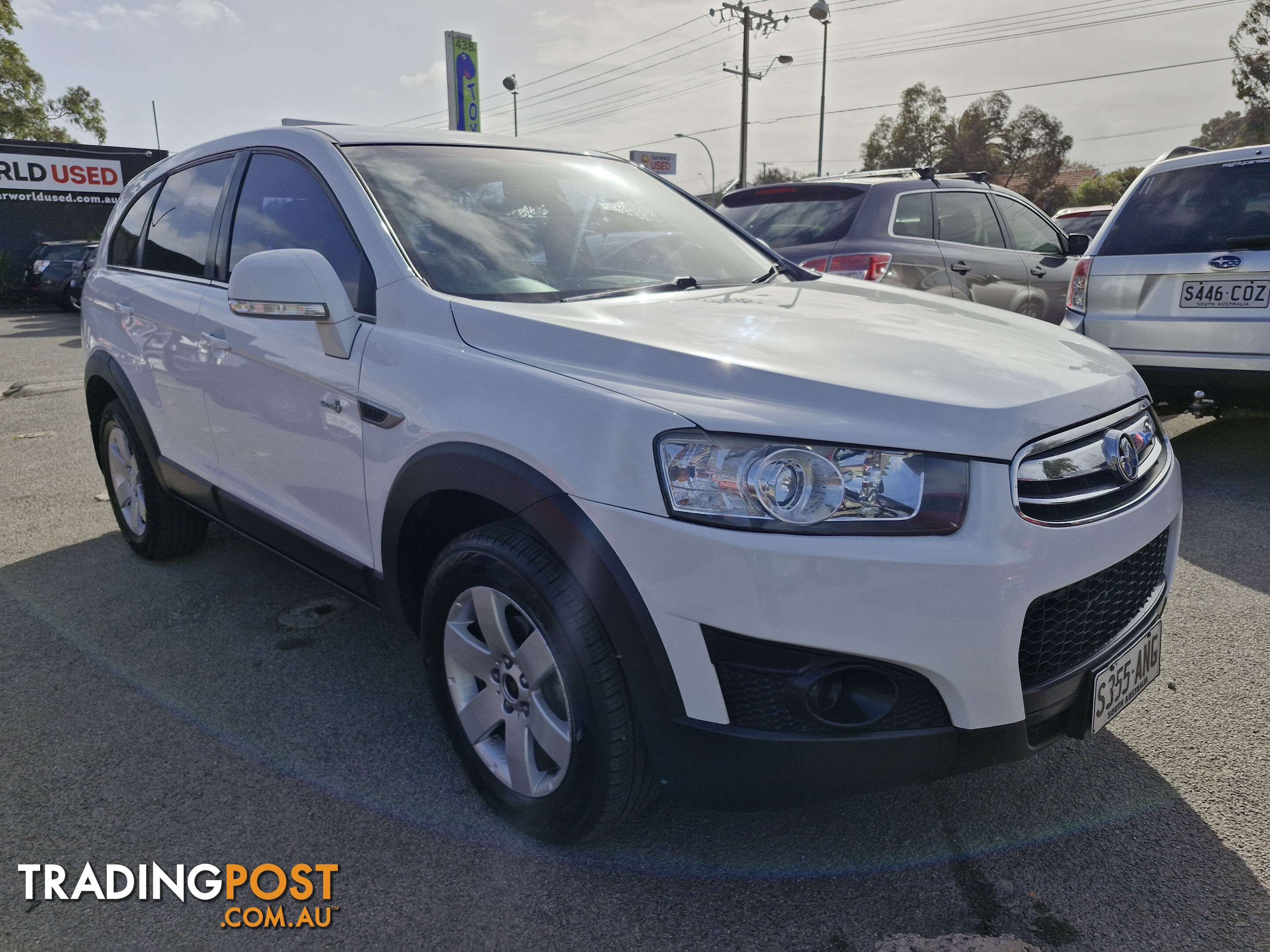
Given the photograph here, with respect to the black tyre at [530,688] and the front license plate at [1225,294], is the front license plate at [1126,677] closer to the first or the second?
the black tyre at [530,688]

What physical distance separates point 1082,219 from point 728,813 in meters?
15.9

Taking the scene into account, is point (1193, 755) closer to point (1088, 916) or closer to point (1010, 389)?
point (1088, 916)

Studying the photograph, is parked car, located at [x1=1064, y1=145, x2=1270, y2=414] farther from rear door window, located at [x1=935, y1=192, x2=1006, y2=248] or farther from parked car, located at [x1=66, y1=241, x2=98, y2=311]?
parked car, located at [x1=66, y1=241, x2=98, y2=311]

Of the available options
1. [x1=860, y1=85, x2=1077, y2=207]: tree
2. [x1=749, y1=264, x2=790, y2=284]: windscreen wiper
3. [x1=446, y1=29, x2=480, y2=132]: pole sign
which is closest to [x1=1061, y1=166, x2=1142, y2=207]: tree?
[x1=860, y1=85, x2=1077, y2=207]: tree

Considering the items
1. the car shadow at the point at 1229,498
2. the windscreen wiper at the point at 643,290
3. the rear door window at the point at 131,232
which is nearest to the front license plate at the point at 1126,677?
the windscreen wiper at the point at 643,290

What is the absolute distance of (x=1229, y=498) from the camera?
15.8 ft

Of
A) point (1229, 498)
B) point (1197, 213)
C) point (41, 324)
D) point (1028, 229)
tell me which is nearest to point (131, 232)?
point (1197, 213)

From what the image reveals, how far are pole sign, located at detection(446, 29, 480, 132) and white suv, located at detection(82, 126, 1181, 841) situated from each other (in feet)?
36.3

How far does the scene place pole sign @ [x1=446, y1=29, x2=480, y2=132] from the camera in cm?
1305

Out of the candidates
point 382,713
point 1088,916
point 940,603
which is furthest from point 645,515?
point 382,713

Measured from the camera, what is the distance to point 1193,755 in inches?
99.8

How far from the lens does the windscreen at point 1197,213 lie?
4.64 meters

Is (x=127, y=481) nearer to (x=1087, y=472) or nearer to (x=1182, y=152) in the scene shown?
(x=1087, y=472)

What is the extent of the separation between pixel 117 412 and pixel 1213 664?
4369mm
